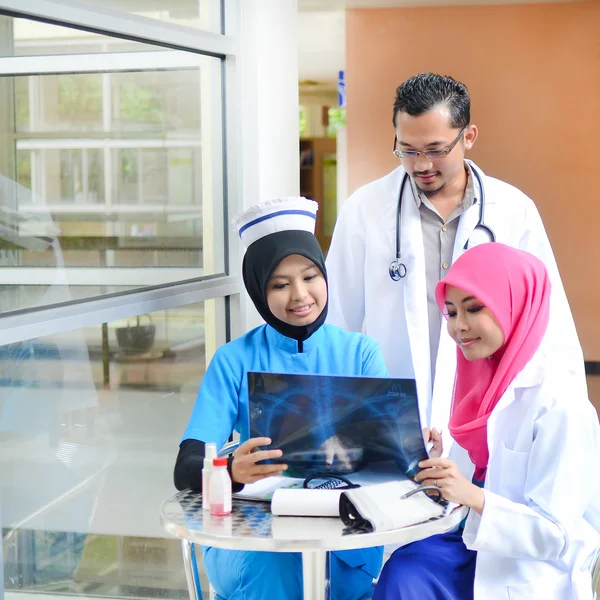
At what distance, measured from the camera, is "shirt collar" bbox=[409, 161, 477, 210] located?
251 cm

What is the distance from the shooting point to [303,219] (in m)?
1.99

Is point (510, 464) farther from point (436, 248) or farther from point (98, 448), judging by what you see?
point (98, 448)

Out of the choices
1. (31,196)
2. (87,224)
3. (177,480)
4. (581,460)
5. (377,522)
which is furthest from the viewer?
(87,224)

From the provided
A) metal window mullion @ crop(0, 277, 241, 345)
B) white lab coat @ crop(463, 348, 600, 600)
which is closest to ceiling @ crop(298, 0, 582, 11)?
metal window mullion @ crop(0, 277, 241, 345)

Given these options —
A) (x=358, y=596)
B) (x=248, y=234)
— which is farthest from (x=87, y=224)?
(x=358, y=596)

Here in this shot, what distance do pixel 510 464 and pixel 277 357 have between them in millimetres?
585

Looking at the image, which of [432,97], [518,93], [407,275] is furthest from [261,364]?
[518,93]

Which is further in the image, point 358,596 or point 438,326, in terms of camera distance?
point 438,326

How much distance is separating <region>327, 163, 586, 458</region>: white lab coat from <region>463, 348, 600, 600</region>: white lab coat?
61 centimetres

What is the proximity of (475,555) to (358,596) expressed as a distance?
11.6 inches

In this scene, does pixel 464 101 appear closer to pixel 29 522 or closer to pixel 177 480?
pixel 177 480

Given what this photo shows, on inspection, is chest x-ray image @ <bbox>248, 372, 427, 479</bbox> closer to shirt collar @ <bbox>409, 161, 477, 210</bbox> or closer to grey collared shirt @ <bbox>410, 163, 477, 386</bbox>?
grey collared shirt @ <bbox>410, 163, 477, 386</bbox>

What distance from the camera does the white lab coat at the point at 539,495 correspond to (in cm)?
164

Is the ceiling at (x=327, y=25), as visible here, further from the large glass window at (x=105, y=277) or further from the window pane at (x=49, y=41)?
the window pane at (x=49, y=41)
